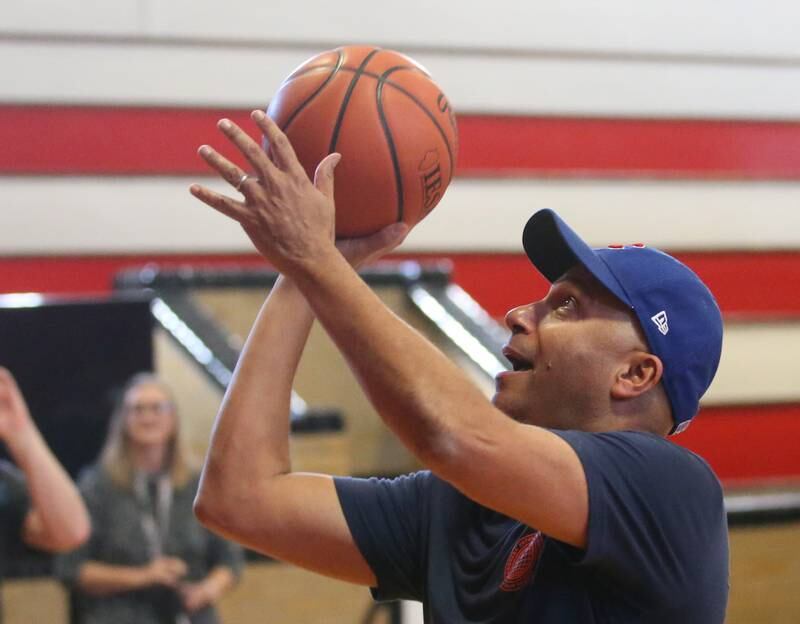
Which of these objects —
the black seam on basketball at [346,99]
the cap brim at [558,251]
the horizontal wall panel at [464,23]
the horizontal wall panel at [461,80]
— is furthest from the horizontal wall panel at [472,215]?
the cap brim at [558,251]

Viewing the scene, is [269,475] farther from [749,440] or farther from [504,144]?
[749,440]

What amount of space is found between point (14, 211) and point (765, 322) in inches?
158

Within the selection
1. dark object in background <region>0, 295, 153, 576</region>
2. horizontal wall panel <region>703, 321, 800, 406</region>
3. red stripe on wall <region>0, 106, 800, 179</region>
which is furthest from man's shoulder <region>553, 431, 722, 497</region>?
horizontal wall panel <region>703, 321, 800, 406</region>

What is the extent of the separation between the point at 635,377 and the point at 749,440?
16.5ft

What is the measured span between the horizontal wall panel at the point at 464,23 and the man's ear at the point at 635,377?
4594mm

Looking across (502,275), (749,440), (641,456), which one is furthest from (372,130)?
(749,440)

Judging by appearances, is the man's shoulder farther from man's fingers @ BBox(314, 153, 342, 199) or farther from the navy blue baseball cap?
man's fingers @ BBox(314, 153, 342, 199)

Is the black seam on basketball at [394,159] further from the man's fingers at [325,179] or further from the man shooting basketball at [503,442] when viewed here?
the man's fingers at [325,179]

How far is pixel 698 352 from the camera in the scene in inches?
67.4

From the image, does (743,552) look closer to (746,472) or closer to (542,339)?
(746,472)

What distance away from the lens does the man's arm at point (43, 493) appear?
365 centimetres

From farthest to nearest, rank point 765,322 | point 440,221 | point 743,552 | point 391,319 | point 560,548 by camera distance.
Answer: point 765,322, point 440,221, point 743,552, point 560,548, point 391,319

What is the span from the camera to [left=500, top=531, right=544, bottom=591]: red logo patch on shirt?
5.27 feet

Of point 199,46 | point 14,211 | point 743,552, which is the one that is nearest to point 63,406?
point 14,211
